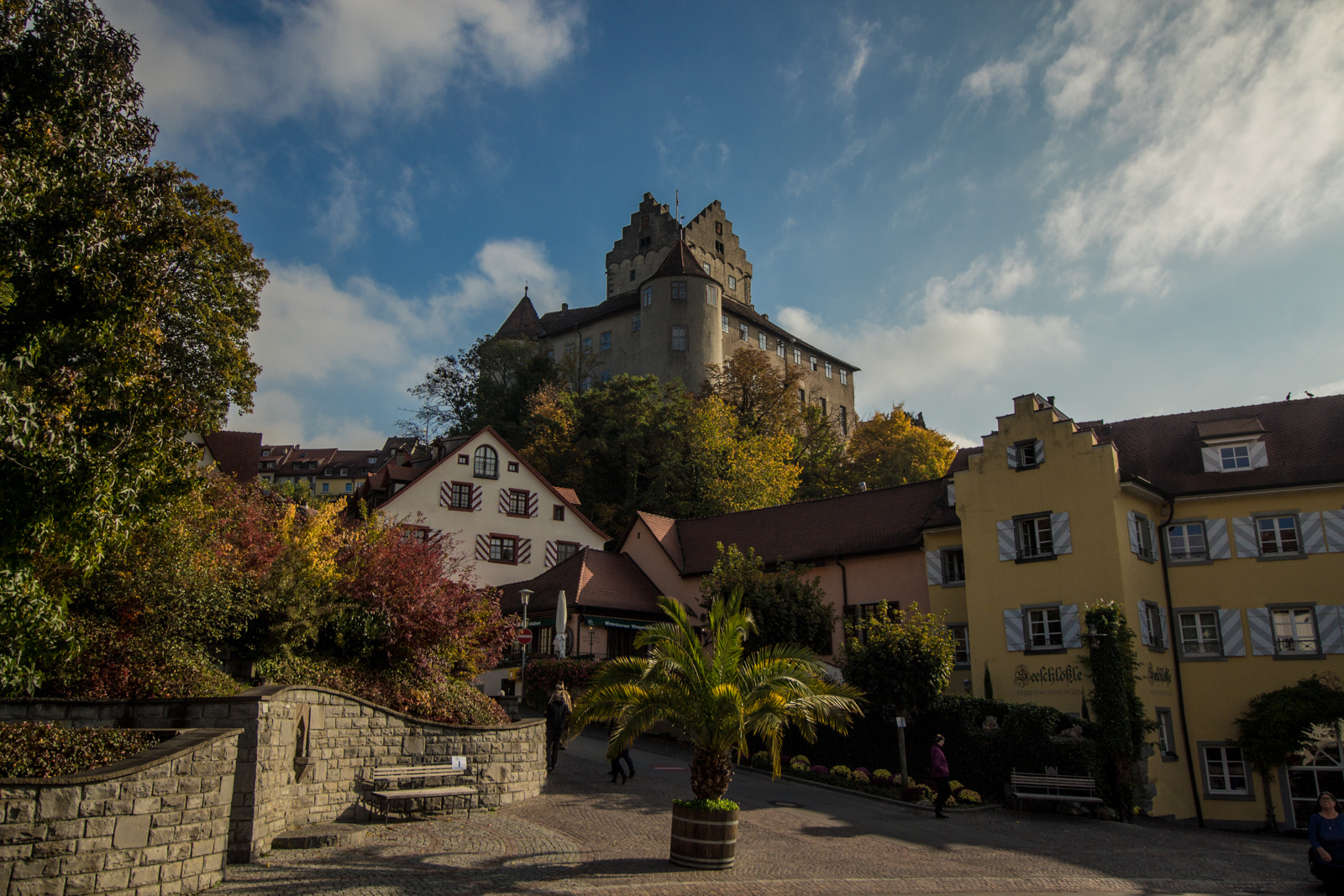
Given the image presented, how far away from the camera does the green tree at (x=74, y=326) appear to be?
1070 centimetres

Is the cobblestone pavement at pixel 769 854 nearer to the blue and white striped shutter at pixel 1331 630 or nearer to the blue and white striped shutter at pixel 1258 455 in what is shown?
the blue and white striped shutter at pixel 1331 630

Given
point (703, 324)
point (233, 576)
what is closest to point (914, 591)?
point (233, 576)

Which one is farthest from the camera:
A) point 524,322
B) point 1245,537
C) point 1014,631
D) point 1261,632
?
point 524,322

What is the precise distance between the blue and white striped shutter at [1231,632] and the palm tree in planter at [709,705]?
1726 centimetres

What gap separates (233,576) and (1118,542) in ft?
67.7

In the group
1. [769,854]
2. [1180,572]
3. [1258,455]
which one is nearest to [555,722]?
[769,854]

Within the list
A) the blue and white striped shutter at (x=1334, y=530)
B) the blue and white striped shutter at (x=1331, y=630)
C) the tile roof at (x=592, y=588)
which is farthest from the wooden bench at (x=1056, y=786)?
the tile roof at (x=592, y=588)

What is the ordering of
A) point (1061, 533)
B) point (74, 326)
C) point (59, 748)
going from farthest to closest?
point (1061, 533) < point (74, 326) < point (59, 748)

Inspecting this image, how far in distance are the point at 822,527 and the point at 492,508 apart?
573 inches

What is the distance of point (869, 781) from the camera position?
21.3 meters

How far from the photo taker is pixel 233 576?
612 inches

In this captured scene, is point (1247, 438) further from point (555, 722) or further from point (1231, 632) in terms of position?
point (555, 722)

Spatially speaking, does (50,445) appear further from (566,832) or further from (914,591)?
(914,591)

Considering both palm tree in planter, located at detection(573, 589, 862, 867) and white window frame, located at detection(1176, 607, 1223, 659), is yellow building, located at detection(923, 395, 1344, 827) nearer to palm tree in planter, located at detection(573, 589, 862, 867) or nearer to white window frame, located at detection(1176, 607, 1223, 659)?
white window frame, located at detection(1176, 607, 1223, 659)
